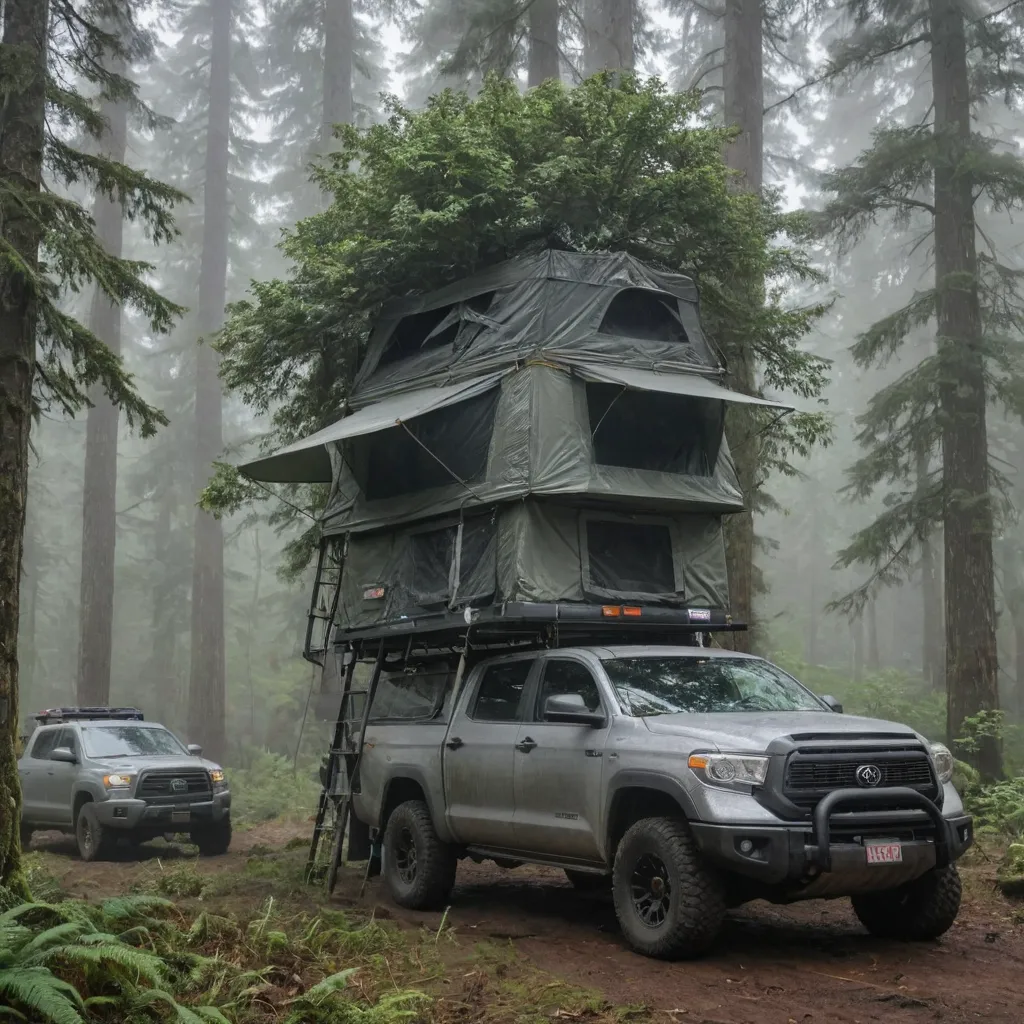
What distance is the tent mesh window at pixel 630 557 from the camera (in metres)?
10.6

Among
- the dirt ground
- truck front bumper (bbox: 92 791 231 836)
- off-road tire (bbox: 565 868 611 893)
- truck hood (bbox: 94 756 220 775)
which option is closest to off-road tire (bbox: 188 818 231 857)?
truck front bumper (bbox: 92 791 231 836)

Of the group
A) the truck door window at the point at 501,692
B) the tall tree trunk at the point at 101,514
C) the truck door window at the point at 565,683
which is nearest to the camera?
the truck door window at the point at 565,683

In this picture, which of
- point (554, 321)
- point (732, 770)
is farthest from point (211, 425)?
point (732, 770)

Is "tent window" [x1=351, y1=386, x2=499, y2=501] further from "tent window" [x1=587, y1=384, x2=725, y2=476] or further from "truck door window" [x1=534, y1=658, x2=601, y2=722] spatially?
"truck door window" [x1=534, y1=658, x2=601, y2=722]

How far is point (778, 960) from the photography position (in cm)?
734

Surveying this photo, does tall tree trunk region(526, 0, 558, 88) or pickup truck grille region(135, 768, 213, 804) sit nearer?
pickup truck grille region(135, 768, 213, 804)

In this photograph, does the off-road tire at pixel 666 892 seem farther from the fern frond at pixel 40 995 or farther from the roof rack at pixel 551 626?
the fern frond at pixel 40 995

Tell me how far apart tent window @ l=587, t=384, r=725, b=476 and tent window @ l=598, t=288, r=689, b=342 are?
819 mm

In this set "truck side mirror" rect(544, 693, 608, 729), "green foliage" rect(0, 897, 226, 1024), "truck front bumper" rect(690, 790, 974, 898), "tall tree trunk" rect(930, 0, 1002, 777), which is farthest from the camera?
"tall tree trunk" rect(930, 0, 1002, 777)

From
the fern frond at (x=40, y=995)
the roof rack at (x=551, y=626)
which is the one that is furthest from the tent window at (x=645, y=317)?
the fern frond at (x=40, y=995)

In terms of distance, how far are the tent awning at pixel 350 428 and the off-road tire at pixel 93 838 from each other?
497cm

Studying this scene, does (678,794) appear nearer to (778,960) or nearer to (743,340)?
(778,960)

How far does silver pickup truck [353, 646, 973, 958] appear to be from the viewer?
701 cm

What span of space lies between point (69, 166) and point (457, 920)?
8002 millimetres
